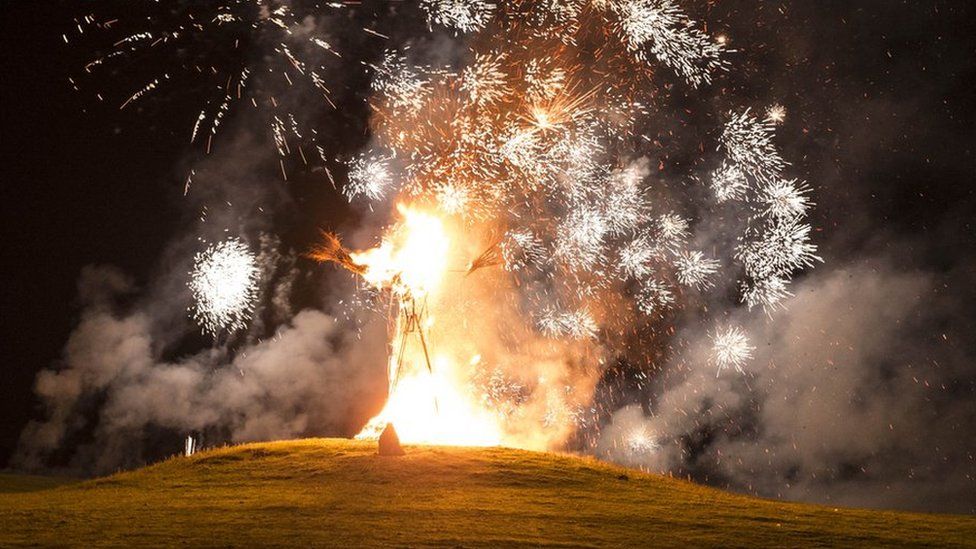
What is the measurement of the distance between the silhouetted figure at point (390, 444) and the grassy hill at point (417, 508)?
35 centimetres

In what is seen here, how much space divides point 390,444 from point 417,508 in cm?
740

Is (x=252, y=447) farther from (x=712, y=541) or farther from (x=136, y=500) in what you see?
(x=712, y=541)

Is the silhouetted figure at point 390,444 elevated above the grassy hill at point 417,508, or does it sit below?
above

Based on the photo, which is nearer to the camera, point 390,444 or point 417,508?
point 417,508

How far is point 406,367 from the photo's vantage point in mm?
30547

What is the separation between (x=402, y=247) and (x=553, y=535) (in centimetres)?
1473

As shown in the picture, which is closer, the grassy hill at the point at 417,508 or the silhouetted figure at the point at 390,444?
the grassy hill at the point at 417,508

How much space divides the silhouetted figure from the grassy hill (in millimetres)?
347

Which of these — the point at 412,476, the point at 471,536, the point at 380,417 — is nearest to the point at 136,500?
the point at 412,476

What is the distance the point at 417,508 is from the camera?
2056 centimetres

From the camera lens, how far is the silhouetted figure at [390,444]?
2773 centimetres

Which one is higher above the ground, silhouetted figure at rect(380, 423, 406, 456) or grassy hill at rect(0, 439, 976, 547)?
silhouetted figure at rect(380, 423, 406, 456)

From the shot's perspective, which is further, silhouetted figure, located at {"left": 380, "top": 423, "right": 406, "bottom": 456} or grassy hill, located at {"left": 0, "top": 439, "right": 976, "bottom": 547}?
silhouetted figure, located at {"left": 380, "top": 423, "right": 406, "bottom": 456}

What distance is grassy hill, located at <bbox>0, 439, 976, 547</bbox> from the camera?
17203 millimetres
